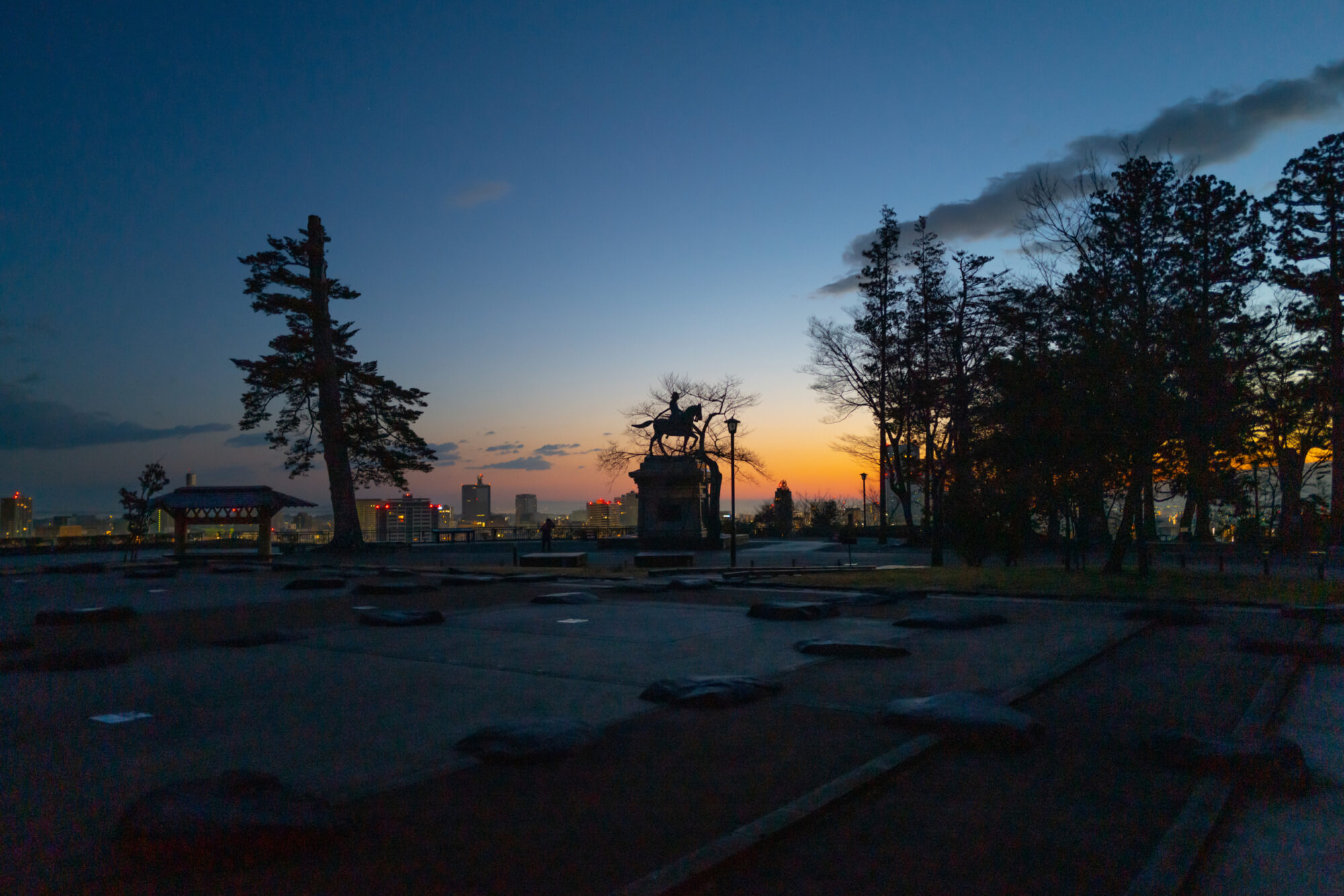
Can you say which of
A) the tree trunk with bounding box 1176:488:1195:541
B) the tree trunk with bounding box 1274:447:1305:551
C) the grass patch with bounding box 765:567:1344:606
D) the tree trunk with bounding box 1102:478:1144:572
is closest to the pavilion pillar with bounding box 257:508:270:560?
the grass patch with bounding box 765:567:1344:606

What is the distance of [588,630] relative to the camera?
37.3ft

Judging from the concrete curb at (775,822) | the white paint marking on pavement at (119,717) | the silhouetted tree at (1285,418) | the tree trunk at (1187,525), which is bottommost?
the white paint marking on pavement at (119,717)

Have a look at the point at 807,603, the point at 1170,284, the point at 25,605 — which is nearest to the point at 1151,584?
the point at 807,603

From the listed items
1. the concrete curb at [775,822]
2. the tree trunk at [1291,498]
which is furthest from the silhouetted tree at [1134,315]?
the concrete curb at [775,822]

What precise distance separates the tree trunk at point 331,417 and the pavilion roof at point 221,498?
296 centimetres

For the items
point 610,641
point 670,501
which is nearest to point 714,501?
point 670,501

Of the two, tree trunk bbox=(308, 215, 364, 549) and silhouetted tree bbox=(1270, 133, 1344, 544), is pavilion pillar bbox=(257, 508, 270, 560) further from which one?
silhouetted tree bbox=(1270, 133, 1344, 544)

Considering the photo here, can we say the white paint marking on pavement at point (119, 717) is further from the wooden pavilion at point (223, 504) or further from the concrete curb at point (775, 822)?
the wooden pavilion at point (223, 504)

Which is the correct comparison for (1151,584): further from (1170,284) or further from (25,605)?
(25,605)

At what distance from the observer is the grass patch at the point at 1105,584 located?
15.2 m

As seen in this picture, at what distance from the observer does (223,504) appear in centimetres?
3297

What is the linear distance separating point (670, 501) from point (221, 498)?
19.4 metres

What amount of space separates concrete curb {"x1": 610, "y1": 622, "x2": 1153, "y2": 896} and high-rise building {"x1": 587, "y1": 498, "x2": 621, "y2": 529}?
5142 centimetres

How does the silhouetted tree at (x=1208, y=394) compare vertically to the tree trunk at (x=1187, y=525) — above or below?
above
